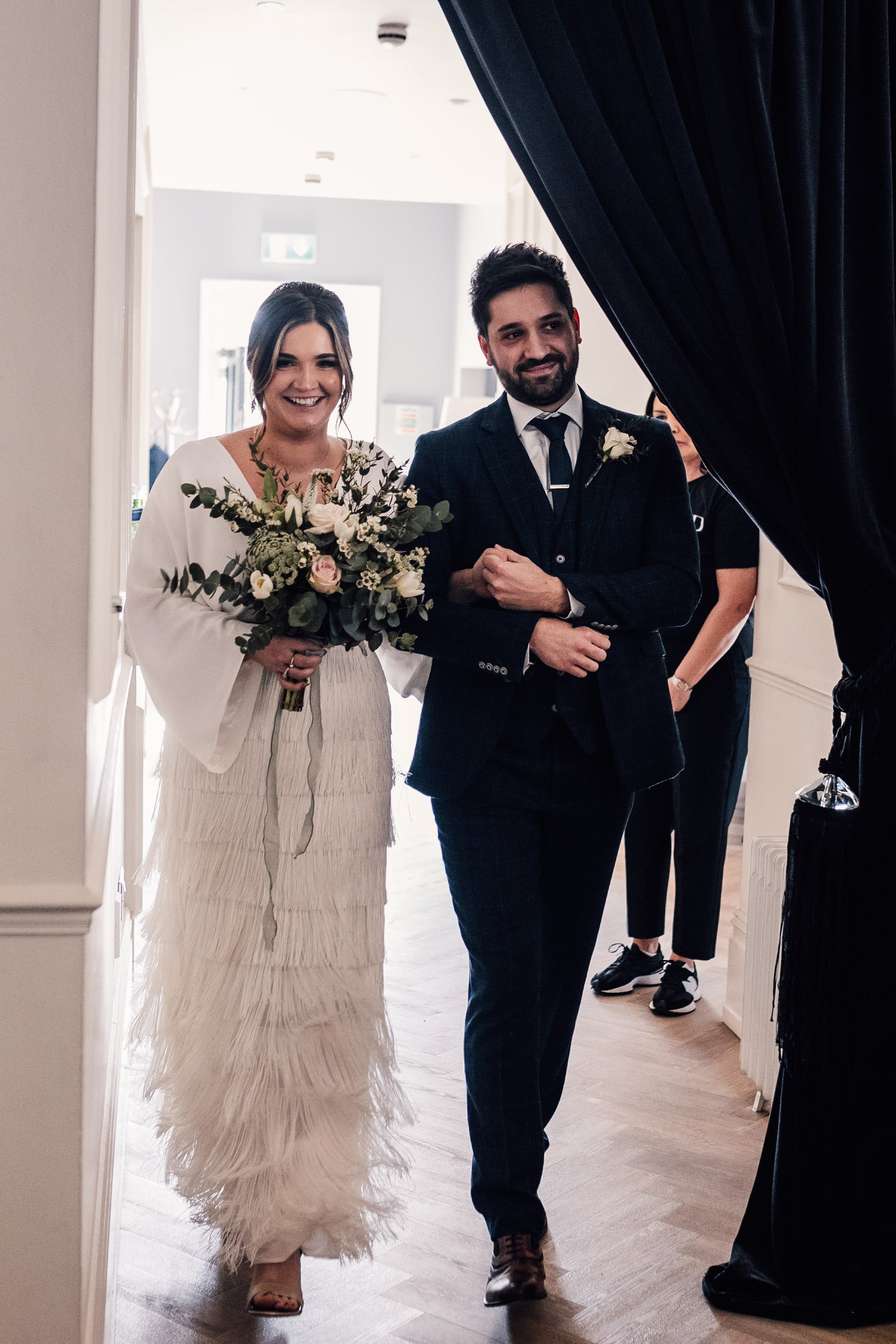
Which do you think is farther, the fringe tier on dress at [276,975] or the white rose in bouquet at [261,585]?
the fringe tier on dress at [276,975]

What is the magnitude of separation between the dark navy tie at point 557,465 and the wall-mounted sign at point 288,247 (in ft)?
37.4

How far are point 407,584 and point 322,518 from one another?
174 millimetres

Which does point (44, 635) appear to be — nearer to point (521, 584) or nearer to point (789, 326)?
point (521, 584)

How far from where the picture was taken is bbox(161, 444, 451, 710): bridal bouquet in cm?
208

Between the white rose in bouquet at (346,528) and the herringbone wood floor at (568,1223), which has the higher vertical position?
the white rose in bouquet at (346,528)

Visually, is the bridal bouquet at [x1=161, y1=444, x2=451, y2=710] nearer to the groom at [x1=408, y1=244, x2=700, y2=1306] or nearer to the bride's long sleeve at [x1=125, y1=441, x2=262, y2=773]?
the bride's long sleeve at [x1=125, y1=441, x2=262, y2=773]

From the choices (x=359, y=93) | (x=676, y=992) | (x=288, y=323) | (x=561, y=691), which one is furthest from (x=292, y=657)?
(x=359, y=93)

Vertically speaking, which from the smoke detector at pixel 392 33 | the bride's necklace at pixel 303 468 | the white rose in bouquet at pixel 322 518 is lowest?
the white rose in bouquet at pixel 322 518

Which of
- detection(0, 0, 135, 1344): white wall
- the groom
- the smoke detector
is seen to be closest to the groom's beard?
the groom

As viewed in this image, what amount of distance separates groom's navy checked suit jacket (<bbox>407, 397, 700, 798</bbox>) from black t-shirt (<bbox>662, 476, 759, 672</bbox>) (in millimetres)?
1179

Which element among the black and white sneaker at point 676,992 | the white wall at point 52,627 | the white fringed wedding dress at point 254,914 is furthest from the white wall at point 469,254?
the white wall at point 52,627

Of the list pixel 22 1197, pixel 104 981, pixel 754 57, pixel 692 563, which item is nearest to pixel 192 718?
pixel 104 981

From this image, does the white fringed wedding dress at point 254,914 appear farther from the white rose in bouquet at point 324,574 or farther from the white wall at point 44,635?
the white wall at point 44,635

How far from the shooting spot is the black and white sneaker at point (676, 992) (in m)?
3.78
